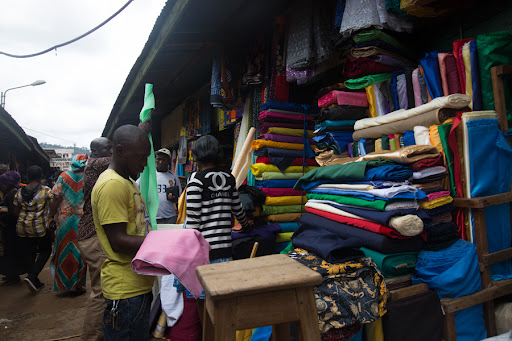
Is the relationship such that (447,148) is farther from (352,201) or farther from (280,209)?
(280,209)

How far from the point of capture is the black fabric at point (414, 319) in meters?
1.91

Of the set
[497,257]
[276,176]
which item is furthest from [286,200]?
[497,257]

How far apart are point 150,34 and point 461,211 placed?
3820 mm

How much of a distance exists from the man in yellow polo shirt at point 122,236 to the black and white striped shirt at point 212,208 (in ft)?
2.20

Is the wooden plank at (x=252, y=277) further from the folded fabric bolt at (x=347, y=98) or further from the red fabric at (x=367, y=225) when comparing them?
the folded fabric bolt at (x=347, y=98)

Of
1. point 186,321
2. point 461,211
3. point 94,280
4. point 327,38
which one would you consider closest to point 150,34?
point 327,38

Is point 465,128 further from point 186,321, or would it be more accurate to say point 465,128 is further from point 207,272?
point 186,321

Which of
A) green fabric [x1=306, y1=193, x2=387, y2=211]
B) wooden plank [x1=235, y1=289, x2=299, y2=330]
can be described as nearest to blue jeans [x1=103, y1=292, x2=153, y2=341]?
wooden plank [x1=235, y1=289, x2=299, y2=330]

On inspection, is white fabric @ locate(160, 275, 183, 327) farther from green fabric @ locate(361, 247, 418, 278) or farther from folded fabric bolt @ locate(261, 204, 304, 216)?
green fabric @ locate(361, 247, 418, 278)

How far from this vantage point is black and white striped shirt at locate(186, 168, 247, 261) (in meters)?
2.42

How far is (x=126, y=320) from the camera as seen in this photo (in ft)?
5.28

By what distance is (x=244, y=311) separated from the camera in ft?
4.03

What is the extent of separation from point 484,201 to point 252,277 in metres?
1.69

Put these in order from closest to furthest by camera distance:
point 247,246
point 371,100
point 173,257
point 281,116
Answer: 1. point 173,257
2. point 371,100
3. point 247,246
4. point 281,116
